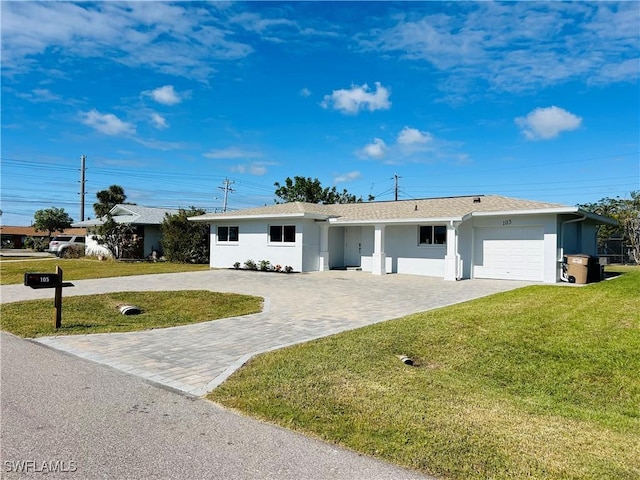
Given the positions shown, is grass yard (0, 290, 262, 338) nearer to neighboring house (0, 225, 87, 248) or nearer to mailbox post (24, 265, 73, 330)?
mailbox post (24, 265, 73, 330)

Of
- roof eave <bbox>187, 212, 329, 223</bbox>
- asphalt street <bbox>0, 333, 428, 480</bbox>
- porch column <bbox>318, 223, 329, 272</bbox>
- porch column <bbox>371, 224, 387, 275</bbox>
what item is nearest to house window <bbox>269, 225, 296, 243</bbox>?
roof eave <bbox>187, 212, 329, 223</bbox>

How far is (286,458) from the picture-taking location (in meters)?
3.40

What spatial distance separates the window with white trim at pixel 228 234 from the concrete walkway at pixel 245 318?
5931mm

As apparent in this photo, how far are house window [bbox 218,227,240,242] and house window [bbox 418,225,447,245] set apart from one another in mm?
10343

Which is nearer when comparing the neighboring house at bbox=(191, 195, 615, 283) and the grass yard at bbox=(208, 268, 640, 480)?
the grass yard at bbox=(208, 268, 640, 480)

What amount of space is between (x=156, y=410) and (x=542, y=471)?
3525 millimetres

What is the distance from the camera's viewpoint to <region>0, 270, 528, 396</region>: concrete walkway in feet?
20.1

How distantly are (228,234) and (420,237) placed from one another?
11.0 metres

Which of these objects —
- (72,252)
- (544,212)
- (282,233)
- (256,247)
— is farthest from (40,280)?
(72,252)

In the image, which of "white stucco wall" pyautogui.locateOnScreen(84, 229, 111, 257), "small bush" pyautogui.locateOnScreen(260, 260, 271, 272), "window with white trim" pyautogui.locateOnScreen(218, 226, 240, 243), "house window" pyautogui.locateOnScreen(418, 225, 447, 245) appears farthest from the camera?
"white stucco wall" pyautogui.locateOnScreen(84, 229, 111, 257)

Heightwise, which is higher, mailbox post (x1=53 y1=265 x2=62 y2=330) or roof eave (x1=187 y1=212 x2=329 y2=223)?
roof eave (x1=187 y1=212 x2=329 y2=223)

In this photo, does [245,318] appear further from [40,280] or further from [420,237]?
[420,237]

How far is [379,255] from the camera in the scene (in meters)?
20.5

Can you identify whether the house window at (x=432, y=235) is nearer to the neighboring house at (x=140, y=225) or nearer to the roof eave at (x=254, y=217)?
the roof eave at (x=254, y=217)
